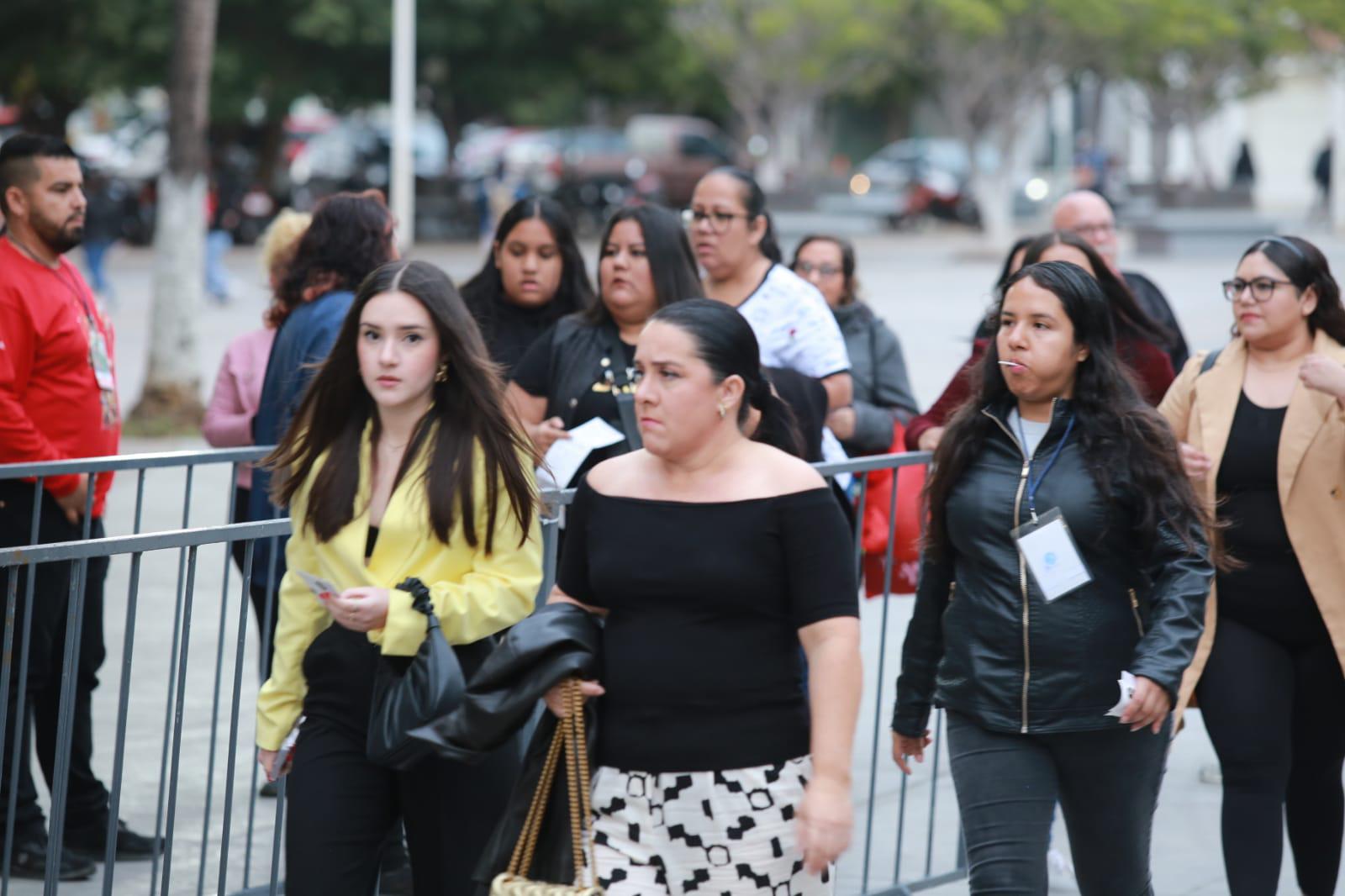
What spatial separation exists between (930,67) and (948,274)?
8.71 m

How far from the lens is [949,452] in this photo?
14.0ft

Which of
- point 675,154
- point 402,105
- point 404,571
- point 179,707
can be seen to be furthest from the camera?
point 675,154

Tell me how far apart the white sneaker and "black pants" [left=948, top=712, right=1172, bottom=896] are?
1.63 metres

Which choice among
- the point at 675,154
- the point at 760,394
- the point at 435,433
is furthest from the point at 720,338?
the point at 675,154

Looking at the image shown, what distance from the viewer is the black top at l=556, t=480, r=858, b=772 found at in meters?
3.47

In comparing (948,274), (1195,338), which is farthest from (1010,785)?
(948,274)

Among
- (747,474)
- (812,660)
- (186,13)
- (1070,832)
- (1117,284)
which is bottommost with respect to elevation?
(1070,832)

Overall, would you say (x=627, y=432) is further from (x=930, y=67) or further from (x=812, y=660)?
(x=930, y=67)

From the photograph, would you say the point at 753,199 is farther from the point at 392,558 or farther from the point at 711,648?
the point at 711,648

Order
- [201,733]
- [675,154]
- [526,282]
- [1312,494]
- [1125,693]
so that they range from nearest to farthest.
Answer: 1. [1125,693]
2. [1312,494]
3. [526,282]
4. [201,733]
5. [675,154]

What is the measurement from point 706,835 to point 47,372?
3134mm

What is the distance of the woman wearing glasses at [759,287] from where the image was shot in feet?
19.9

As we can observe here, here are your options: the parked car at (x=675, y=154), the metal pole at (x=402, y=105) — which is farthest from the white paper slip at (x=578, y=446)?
the parked car at (x=675, y=154)

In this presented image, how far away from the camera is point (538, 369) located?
19.5 feet
